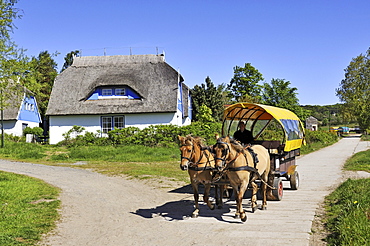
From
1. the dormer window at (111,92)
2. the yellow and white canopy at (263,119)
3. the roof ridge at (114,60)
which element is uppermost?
the roof ridge at (114,60)

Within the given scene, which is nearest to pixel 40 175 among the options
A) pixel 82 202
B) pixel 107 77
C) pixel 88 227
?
pixel 82 202

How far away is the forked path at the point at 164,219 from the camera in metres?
7.47

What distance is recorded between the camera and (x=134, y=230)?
8.19 metres

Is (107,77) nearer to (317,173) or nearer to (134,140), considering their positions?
(134,140)

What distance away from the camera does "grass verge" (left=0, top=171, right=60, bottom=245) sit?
7551 mm

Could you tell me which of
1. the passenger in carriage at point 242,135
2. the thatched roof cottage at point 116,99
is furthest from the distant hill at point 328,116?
the passenger in carriage at point 242,135

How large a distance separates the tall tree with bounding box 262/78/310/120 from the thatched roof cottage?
23640 millimetres

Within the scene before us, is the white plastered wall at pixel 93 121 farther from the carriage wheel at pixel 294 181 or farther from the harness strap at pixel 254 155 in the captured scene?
the harness strap at pixel 254 155

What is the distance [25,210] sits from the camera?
9.94 m

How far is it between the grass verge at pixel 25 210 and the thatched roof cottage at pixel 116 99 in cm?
1692

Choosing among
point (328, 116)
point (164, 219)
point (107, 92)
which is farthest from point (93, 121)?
point (328, 116)

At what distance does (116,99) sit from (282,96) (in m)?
28.8

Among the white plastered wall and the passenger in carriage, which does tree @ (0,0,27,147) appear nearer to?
the passenger in carriage

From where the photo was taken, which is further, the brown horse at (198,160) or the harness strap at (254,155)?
the harness strap at (254,155)
